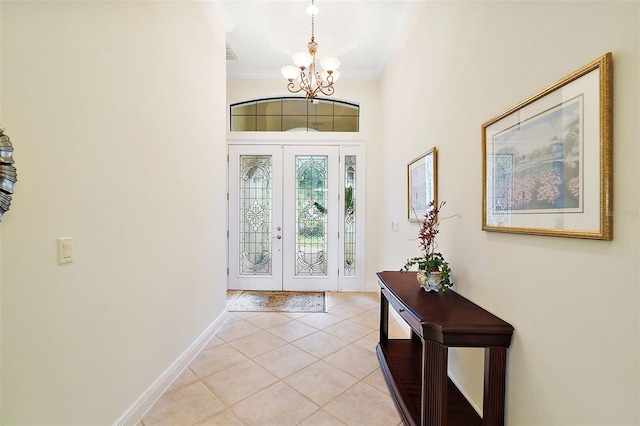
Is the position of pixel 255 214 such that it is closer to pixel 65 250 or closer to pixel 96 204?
pixel 96 204

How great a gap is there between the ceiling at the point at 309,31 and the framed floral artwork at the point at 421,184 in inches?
63.7

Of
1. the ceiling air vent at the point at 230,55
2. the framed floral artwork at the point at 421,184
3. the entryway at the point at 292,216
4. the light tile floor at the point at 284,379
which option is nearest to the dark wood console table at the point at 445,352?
the light tile floor at the point at 284,379

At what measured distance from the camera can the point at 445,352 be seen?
53.1 inches

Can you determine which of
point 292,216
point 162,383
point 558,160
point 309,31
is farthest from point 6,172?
point 292,216

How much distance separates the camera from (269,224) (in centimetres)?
436

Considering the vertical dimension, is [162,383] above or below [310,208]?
below

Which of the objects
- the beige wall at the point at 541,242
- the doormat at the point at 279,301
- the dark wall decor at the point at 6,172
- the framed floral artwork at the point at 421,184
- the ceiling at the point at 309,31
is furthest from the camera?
the doormat at the point at 279,301

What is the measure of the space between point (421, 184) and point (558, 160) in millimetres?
1472

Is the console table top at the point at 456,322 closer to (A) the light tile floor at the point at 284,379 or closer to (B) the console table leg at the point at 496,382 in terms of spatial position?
(B) the console table leg at the point at 496,382

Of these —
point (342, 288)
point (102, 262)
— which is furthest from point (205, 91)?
point (342, 288)

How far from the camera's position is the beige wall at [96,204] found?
1.12 m

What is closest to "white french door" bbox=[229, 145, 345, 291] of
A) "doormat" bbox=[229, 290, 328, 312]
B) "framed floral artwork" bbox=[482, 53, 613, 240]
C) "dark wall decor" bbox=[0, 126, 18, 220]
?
"doormat" bbox=[229, 290, 328, 312]

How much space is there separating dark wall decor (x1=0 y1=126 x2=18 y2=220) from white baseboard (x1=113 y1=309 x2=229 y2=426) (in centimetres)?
133

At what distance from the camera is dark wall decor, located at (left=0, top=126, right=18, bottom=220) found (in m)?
1.00
